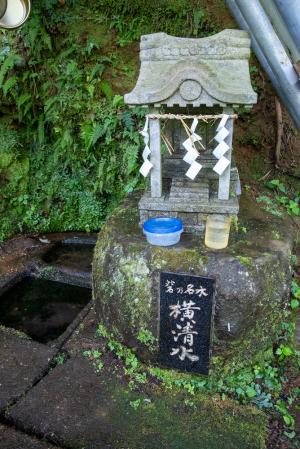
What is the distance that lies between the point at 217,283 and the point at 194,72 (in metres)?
2.05

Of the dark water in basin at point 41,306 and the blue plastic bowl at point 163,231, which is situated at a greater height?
the blue plastic bowl at point 163,231

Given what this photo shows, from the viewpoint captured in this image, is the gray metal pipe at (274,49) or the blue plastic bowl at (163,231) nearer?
the blue plastic bowl at (163,231)

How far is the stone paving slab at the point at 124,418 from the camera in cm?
354

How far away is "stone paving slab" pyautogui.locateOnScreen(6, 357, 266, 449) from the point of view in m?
3.54

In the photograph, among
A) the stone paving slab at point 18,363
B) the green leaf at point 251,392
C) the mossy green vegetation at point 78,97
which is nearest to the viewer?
the green leaf at point 251,392

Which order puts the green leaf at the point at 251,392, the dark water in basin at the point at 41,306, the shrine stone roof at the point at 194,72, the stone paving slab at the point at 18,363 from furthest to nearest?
1. the dark water in basin at the point at 41,306
2. the stone paving slab at the point at 18,363
3. the green leaf at the point at 251,392
4. the shrine stone roof at the point at 194,72

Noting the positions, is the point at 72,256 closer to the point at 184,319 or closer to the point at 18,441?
the point at 184,319

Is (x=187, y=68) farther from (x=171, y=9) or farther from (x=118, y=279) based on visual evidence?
(x=171, y=9)

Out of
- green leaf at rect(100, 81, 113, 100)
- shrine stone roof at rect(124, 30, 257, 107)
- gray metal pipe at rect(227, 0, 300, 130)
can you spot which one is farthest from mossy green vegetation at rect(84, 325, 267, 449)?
green leaf at rect(100, 81, 113, 100)

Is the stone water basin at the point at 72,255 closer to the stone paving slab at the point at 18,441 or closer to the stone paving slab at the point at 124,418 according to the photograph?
the stone paving slab at the point at 124,418

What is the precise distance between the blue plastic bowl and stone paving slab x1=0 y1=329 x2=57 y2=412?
2.02 m

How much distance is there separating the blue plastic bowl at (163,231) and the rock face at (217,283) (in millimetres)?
84

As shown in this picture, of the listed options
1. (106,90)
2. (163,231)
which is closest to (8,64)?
(106,90)

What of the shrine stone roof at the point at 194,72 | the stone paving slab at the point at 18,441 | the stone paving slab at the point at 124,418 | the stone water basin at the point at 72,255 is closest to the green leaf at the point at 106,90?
the stone water basin at the point at 72,255
